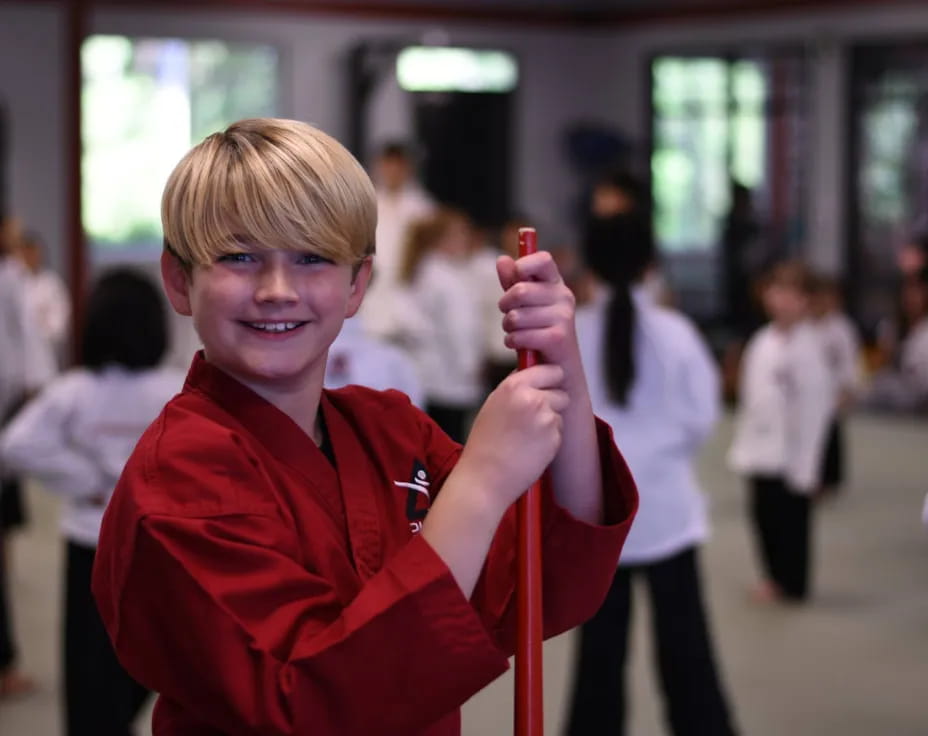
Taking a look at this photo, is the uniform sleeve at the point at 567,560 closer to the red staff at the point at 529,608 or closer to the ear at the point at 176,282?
the red staff at the point at 529,608

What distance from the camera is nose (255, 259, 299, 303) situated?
1151 mm

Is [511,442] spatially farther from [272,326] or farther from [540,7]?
[540,7]

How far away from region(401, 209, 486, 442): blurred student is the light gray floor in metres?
1.29

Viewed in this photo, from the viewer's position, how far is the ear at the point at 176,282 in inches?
48.4

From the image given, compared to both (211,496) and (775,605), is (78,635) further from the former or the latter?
(775,605)

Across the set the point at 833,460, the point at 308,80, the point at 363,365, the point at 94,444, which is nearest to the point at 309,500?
the point at 94,444

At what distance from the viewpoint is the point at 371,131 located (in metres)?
12.3

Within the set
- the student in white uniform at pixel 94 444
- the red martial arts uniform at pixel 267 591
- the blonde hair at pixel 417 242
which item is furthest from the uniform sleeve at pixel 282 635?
the blonde hair at pixel 417 242

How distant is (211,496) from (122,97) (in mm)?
10861

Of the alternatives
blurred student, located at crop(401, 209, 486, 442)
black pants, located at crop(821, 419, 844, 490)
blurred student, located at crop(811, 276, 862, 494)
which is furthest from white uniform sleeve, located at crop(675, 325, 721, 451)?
black pants, located at crop(821, 419, 844, 490)

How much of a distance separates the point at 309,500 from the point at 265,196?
0.82 ft

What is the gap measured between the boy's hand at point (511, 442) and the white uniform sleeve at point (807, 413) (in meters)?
4.06

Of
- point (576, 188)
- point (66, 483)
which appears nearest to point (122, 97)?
point (576, 188)

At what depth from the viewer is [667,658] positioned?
10.4ft
